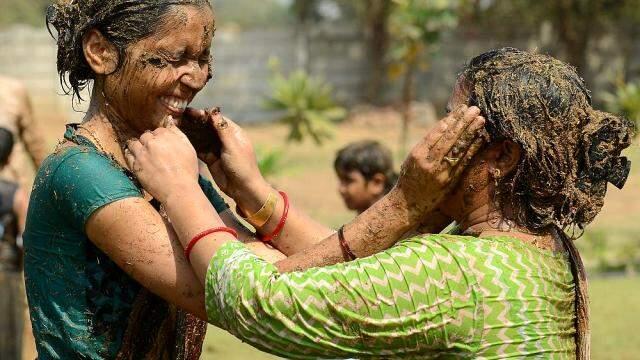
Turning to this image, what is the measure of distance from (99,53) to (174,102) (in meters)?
0.23

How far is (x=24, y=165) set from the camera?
8.09 metres

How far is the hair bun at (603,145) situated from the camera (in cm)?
254

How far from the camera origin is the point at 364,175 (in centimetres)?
677

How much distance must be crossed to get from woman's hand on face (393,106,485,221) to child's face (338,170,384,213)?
4132mm

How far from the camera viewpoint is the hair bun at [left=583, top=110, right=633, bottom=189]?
2.54 meters

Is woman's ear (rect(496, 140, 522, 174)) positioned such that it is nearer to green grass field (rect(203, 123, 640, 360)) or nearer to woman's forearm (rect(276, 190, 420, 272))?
woman's forearm (rect(276, 190, 420, 272))

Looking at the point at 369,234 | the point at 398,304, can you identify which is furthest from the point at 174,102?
the point at 398,304

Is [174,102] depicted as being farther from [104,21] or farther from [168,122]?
[104,21]

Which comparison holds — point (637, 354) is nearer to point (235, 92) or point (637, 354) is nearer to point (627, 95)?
point (627, 95)

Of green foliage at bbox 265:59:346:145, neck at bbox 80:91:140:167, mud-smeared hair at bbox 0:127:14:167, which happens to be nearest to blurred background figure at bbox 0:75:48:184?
mud-smeared hair at bbox 0:127:14:167

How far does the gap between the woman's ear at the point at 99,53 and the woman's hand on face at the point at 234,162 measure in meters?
0.48

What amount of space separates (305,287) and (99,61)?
2.93 ft

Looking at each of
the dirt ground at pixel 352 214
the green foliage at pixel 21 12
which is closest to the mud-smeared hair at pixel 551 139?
the dirt ground at pixel 352 214

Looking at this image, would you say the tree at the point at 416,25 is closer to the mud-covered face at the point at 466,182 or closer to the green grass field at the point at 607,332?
the green grass field at the point at 607,332
